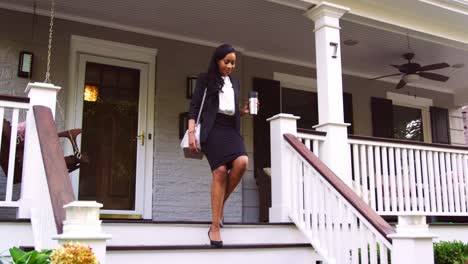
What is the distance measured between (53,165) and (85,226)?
33.4 inches

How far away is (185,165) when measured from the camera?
6.27 metres

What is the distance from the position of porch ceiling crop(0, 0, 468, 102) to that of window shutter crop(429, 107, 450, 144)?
1212 mm

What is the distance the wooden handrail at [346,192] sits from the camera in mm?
3160

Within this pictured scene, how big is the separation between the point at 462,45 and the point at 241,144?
411cm

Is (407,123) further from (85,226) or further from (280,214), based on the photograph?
(85,226)

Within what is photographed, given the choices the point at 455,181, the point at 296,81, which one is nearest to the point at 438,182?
the point at 455,181

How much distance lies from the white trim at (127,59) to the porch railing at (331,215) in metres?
2.11

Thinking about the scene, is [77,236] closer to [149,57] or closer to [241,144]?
[241,144]

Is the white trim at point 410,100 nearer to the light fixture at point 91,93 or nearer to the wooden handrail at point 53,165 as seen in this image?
the light fixture at point 91,93

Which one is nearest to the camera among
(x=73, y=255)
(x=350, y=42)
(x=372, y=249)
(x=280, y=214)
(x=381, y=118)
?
(x=73, y=255)

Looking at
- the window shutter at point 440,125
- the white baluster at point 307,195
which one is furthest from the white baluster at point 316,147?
the window shutter at point 440,125

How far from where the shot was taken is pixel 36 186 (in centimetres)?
338

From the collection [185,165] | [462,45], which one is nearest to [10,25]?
[185,165]

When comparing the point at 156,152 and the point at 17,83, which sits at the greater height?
the point at 17,83
